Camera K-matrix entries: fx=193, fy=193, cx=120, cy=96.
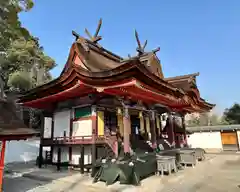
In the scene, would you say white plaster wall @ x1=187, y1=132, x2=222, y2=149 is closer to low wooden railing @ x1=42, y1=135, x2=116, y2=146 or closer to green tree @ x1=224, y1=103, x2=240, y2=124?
green tree @ x1=224, y1=103, x2=240, y2=124

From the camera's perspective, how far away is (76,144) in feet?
33.1

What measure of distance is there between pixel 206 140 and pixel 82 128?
69.5 ft

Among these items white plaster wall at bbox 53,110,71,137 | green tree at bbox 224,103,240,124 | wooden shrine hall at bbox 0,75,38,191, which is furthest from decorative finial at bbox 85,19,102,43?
green tree at bbox 224,103,240,124

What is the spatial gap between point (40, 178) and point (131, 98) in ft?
18.2

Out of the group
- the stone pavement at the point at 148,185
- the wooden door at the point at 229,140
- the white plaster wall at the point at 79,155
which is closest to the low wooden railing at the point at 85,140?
the white plaster wall at the point at 79,155

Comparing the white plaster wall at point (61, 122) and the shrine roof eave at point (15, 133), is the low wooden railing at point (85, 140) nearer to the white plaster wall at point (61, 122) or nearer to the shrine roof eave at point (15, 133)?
the white plaster wall at point (61, 122)

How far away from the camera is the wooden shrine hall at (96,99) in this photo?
7.86 meters

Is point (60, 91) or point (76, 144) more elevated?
point (60, 91)

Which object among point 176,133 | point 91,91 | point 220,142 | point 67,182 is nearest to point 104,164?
point 67,182

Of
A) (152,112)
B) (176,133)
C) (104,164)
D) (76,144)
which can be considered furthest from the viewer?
(176,133)

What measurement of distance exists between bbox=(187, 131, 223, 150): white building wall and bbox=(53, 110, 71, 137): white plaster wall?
799 inches

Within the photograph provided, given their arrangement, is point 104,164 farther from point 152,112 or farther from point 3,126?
point 152,112

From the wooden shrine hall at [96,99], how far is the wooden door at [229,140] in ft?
45.7

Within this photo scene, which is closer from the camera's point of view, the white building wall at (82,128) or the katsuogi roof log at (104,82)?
the katsuogi roof log at (104,82)
